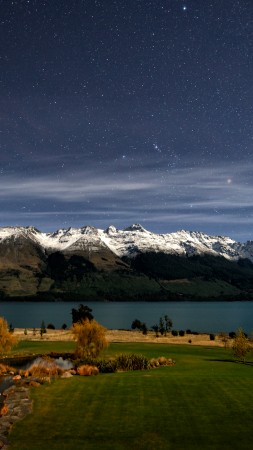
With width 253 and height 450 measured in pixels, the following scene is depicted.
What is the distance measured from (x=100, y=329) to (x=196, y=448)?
4994 centimetres

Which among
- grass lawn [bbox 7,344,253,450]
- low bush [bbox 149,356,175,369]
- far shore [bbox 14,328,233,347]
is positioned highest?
grass lawn [bbox 7,344,253,450]

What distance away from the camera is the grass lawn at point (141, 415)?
26469 millimetres

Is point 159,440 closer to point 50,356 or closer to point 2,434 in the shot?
point 2,434

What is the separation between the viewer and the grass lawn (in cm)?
2647

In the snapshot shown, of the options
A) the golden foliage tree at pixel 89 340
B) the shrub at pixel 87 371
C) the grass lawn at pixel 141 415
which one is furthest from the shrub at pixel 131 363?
the grass lawn at pixel 141 415

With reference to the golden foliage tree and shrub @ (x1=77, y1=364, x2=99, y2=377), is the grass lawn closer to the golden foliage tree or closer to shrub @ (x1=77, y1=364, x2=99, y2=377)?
shrub @ (x1=77, y1=364, x2=99, y2=377)

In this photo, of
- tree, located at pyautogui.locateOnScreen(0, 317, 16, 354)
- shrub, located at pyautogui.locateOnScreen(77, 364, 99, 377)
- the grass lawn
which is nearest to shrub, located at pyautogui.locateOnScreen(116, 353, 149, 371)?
shrub, located at pyautogui.locateOnScreen(77, 364, 99, 377)

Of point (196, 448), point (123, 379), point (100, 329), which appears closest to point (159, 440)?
point (196, 448)

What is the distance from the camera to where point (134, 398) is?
3800 cm

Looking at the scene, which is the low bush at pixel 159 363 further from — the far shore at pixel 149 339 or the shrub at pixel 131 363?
the far shore at pixel 149 339

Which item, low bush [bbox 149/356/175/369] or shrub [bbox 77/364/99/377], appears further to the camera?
low bush [bbox 149/356/175/369]

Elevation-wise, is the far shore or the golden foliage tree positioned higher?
the golden foliage tree

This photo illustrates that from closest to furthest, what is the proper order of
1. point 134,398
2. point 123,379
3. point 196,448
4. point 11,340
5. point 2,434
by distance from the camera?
point 196,448 < point 2,434 < point 134,398 < point 123,379 < point 11,340

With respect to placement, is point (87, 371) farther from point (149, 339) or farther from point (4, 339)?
point (149, 339)
